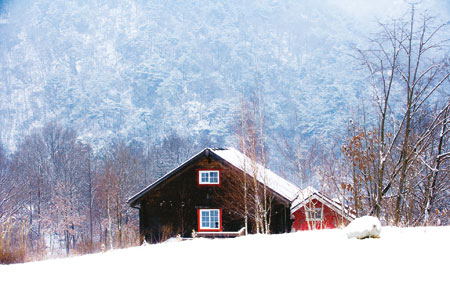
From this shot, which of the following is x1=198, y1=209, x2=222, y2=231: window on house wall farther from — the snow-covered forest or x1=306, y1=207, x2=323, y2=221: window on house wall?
the snow-covered forest

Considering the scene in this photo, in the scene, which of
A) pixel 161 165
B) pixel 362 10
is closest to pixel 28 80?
pixel 161 165

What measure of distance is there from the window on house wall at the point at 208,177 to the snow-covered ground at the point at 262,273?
15357 millimetres

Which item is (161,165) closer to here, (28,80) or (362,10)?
(28,80)

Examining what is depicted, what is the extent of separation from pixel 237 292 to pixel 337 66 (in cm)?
13089

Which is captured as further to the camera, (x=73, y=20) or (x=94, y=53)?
(x=73, y=20)

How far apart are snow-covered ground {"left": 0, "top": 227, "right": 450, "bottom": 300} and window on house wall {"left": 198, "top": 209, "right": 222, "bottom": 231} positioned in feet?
50.1

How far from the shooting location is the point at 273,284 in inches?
180

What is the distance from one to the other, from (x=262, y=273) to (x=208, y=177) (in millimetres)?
17712

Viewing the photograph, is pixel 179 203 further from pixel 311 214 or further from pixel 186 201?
pixel 311 214

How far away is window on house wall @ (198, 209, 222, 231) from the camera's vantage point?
73.6ft

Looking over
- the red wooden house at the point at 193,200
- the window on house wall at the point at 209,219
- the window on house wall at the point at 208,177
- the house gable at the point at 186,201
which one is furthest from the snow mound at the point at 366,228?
the window on house wall at the point at 208,177

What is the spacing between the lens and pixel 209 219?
74.0 ft

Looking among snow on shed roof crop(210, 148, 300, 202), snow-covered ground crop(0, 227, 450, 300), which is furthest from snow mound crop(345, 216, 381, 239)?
snow on shed roof crop(210, 148, 300, 202)

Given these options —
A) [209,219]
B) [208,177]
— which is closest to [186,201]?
[209,219]
